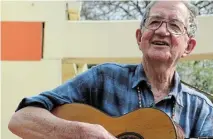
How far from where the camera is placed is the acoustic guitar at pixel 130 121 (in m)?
1.71

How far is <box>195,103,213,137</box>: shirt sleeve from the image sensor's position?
72.4 inches

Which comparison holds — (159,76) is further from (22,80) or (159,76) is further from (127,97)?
(22,80)

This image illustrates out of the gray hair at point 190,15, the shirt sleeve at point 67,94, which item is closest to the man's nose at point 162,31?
the gray hair at point 190,15

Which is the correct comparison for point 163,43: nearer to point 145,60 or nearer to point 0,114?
point 145,60

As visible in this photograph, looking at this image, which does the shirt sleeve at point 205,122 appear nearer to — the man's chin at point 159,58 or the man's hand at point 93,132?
the man's chin at point 159,58

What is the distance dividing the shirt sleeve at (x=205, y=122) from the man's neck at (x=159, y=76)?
0.16m

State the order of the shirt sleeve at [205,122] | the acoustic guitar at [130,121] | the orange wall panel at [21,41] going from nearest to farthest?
1. the acoustic guitar at [130,121]
2. the shirt sleeve at [205,122]
3. the orange wall panel at [21,41]

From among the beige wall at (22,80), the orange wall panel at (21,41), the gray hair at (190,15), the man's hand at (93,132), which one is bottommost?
the beige wall at (22,80)

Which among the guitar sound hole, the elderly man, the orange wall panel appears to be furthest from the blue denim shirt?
the orange wall panel

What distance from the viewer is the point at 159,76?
193cm

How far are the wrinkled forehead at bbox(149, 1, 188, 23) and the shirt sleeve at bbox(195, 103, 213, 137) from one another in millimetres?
357

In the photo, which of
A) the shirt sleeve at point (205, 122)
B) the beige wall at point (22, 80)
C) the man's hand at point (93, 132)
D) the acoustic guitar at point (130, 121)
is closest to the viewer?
the man's hand at point (93, 132)

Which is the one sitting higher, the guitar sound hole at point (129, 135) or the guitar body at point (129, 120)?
the guitar body at point (129, 120)

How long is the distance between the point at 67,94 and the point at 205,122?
538 mm
